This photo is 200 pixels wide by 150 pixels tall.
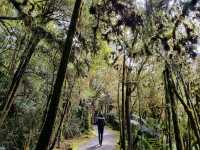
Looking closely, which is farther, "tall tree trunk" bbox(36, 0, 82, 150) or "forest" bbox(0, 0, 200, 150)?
"forest" bbox(0, 0, 200, 150)

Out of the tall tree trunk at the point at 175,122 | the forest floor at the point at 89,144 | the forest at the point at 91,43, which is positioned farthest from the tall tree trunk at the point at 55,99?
the forest floor at the point at 89,144

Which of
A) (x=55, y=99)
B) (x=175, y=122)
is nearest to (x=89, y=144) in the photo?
(x=175, y=122)

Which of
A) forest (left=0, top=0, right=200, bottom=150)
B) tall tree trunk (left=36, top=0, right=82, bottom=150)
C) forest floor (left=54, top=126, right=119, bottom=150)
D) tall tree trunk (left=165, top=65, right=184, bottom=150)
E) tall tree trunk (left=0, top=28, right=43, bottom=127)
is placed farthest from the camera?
forest floor (left=54, top=126, right=119, bottom=150)

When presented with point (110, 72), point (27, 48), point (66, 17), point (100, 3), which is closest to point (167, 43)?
point (100, 3)

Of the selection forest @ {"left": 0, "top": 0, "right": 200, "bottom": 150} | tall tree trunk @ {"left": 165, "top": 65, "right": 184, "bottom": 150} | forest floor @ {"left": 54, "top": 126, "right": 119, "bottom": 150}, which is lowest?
forest floor @ {"left": 54, "top": 126, "right": 119, "bottom": 150}

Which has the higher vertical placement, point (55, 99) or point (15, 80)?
point (15, 80)

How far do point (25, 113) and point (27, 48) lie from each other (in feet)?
27.5

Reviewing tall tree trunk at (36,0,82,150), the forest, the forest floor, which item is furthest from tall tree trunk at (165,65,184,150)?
the forest floor

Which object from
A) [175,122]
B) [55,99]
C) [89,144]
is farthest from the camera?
[89,144]

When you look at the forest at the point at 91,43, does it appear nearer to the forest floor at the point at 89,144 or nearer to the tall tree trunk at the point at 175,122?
the tall tree trunk at the point at 175,122

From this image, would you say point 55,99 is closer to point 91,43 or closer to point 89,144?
point 91,43

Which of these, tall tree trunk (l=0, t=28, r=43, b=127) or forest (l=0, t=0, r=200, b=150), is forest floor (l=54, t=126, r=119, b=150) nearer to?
forest (l=0, t=0, r=200, b=150)

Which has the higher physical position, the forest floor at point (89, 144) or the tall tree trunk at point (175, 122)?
the tall tree trunk at point (175, 122)

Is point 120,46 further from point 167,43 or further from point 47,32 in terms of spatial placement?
point 47,32
